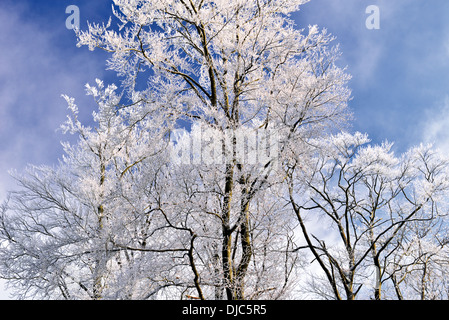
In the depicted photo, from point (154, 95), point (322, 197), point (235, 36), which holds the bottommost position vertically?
point (322, 197)

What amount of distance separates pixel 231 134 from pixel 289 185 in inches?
94.8

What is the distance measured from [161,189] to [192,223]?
1267 millimetres

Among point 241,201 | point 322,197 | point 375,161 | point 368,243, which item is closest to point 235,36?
point 241,201

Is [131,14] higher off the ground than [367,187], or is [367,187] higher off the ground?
[131,14]

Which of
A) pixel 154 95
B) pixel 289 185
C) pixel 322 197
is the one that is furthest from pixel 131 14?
pixel 322 197

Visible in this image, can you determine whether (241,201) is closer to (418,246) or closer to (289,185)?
(289,185)

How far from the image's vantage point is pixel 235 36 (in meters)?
7.31

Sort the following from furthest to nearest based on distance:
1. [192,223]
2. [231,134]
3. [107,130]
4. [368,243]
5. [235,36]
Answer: [368,243] → [107,130] → [235,36] → [192,223] → [231,134]

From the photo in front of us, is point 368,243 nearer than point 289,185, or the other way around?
point 289,185

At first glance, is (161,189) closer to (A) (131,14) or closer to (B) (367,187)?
(A) (131,14)

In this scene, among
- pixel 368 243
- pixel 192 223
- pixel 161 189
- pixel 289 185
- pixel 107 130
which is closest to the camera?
pixel 161 189
